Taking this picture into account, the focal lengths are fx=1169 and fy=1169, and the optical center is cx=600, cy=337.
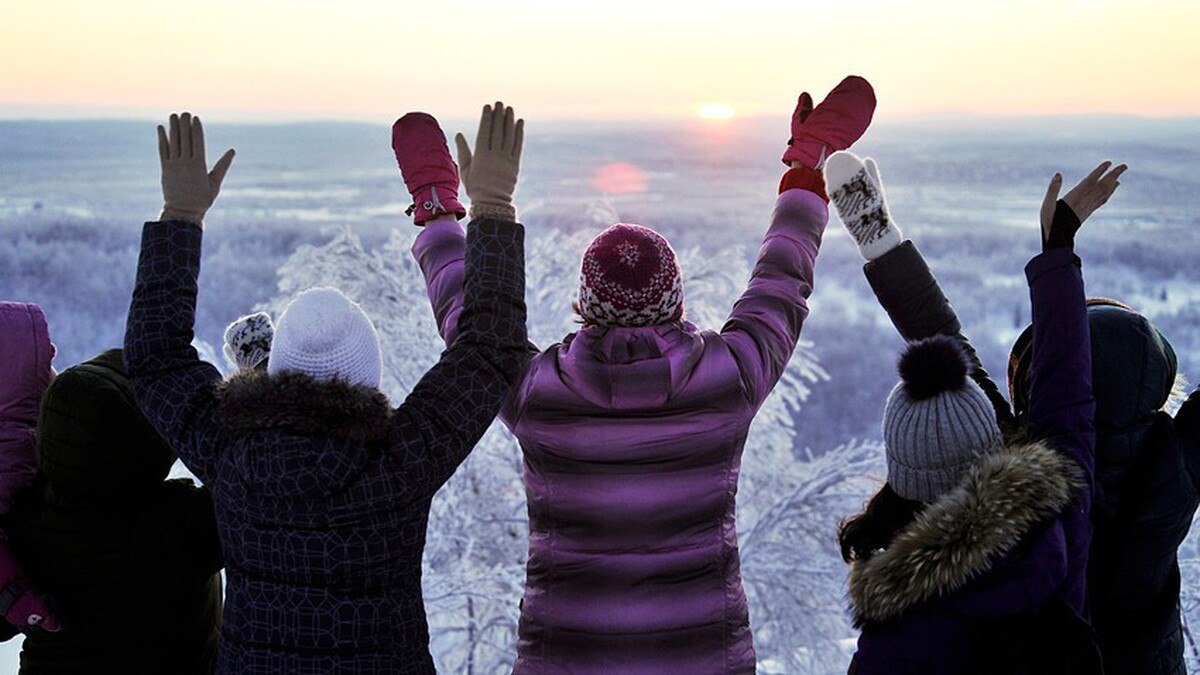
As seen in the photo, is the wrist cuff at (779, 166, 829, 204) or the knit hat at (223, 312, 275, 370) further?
the knit hat at (223, 312, 275, 370)

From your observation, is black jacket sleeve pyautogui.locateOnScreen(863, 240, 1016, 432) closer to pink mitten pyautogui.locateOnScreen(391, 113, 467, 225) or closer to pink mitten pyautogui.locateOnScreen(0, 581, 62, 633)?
pink mitten pyautogui.locateOnScreen(391, 113, 467, 225)

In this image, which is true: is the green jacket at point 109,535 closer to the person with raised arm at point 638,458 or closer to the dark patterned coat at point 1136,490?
the person with raised arm at point 638,458

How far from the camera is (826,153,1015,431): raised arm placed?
7.94 feet

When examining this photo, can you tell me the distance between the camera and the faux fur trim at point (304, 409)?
78.5 inches

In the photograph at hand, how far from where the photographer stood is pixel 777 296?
2322 mm

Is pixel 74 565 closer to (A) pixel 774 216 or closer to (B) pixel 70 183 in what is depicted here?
(A) pixel 774 216

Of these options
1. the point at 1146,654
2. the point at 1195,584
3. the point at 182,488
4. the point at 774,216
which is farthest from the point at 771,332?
the point at 1195,584

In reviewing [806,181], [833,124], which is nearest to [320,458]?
[806,181]

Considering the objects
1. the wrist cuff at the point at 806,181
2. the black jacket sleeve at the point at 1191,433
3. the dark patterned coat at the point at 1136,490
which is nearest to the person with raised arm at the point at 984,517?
the dark patterned coat at the point at 1136,490

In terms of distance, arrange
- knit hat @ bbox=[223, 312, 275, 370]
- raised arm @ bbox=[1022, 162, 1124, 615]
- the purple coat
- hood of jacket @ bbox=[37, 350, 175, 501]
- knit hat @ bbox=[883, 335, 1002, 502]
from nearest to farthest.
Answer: the purple coat, knit hat @ bbox=[883, 335, 1002, 502], raised arm @ bbox=[1022, 162, 1124, 615], hood of jacket @ bbox=[37, 350, 175, 501], knit hat @ bbox=[223, 312, 275, 370]

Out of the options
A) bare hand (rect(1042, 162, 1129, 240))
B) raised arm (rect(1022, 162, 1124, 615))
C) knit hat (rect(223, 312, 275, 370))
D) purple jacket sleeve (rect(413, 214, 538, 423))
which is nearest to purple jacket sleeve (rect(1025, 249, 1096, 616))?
raised arm (rect(1022, 162, 1124, 615))

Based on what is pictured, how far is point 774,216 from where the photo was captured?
251 cm

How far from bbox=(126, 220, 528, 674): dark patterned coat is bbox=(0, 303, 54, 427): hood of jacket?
0.49 m

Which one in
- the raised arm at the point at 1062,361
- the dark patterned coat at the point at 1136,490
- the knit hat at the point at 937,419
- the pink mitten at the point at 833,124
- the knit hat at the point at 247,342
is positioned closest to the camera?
the knit hat at the point at 937,419
